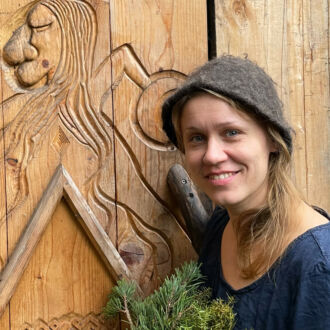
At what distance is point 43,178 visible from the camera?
5.25 ft

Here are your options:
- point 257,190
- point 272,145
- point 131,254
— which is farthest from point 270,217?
point 131,254

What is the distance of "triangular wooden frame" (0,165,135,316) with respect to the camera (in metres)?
1.53

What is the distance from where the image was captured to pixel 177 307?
1.38 meters

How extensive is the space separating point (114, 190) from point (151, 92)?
1.04 ft

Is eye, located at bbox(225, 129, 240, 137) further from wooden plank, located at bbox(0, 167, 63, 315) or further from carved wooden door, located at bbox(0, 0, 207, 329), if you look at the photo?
wooden plank, located at bbox(0, 167, 63, 315)

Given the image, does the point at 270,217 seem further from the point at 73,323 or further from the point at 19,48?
the point at 19,48

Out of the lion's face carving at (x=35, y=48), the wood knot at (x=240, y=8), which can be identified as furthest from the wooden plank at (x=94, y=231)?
the wood knot at (x=240, y=8)

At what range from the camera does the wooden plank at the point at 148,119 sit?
5.54 ft

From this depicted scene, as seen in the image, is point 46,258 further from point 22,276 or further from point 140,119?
point 140,119

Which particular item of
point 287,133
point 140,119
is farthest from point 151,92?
point 287,133

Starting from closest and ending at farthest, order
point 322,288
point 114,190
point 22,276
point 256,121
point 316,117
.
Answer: point 322,288 → point 256,121 → point 22,276 → point 114,190 → point 316,117

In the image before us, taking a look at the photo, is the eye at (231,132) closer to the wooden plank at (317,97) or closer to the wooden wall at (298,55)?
the wooden wall at (298,55)

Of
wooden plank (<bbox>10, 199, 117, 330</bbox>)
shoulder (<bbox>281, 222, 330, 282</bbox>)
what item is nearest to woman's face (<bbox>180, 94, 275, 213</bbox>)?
shoulder (<bbox>281, 222, 330, 282</bbox>)

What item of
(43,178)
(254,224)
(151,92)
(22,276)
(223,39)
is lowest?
(22,276)
